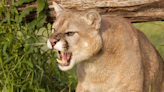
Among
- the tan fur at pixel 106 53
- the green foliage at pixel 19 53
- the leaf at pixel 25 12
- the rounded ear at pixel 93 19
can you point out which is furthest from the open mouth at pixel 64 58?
the leaf at pixel 25 12

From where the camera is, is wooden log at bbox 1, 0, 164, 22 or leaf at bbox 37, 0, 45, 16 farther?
leaf at bbox 37, 0, 45, 16

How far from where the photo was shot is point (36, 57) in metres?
3.87

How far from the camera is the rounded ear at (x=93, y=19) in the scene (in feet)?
8.33

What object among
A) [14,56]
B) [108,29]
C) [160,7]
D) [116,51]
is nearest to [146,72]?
[116,51]

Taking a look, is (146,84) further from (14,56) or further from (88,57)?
(14,56)

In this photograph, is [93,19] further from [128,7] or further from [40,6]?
[40,6]

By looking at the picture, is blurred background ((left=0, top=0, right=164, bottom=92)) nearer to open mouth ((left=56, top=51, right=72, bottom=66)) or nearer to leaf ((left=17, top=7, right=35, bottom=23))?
leaf ((left=17, top=7, right=35, bottom=23))

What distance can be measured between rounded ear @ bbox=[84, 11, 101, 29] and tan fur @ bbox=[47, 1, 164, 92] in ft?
0.04

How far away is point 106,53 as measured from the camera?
2719mm

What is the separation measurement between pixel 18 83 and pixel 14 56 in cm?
48

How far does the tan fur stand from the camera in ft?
8.31

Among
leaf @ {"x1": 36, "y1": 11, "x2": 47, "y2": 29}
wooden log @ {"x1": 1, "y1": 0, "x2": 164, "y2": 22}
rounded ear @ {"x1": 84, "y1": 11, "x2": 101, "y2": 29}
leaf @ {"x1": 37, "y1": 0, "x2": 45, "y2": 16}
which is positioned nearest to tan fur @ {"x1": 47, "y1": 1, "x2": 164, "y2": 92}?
rounded ear @ {"x1": 84, "y1": 11, "x2": 101, "y2": 29}

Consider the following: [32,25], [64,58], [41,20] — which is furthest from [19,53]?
[64,58]

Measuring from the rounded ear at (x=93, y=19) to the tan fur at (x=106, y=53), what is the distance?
0.01 m
